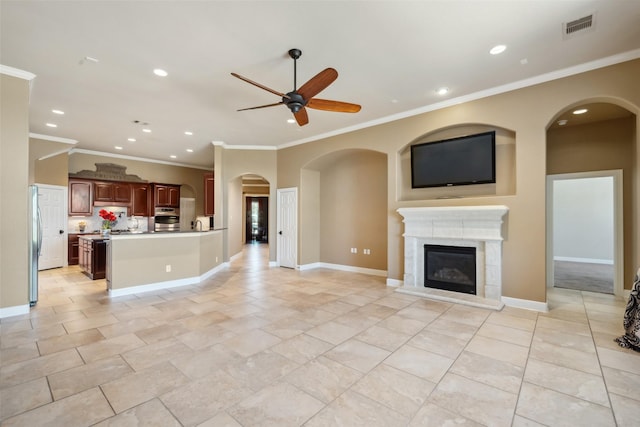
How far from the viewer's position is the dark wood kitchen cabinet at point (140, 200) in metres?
8.93

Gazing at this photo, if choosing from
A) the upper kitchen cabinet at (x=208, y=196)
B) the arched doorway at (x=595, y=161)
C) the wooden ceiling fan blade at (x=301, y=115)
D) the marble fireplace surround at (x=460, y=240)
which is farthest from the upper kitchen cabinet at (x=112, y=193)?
the arched doorway at (x=595, y=161)

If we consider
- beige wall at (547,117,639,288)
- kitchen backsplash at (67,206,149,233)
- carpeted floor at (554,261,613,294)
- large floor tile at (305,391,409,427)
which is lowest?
carpeted floor at (554,261,613,294)

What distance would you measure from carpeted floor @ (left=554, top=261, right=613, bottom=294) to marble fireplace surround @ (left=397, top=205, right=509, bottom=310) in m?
2.37

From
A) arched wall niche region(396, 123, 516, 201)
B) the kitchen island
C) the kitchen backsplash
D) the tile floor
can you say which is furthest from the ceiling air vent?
the kitchen backsplash

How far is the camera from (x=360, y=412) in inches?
74.0

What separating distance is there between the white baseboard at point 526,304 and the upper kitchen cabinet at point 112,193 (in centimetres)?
1000

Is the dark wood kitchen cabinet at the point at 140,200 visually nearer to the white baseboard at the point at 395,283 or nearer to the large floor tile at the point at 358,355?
the white baseboard at the point at 395,283

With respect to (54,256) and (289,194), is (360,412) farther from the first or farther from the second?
(54,256)

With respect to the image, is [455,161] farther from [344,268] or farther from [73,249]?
[73,249]

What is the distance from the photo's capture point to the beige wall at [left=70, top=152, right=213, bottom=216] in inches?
318

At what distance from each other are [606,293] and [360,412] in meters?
5.58

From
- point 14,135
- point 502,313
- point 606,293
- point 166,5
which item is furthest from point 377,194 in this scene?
point 14,135

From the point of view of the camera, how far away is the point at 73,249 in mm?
7523

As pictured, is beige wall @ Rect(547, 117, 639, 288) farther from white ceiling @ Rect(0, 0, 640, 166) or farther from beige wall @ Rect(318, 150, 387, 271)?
beige wall @ Rect(318, 150, 387, 271)
